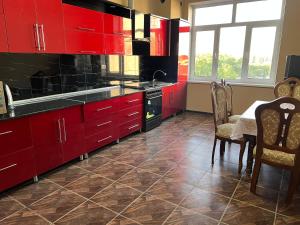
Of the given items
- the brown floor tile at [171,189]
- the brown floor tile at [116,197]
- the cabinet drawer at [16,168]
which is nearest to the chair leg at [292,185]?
the brown floor tile at [171,189]

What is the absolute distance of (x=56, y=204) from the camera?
2.03 meters

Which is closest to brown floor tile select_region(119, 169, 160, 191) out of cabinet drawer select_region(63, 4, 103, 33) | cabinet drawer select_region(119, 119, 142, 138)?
cabinet drawer select_region(119, 119, 142, 138)

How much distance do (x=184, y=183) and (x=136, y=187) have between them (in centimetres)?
53

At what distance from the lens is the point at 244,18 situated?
4680 mm

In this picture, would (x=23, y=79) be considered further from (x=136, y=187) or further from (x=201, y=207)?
(x=201, y=207)

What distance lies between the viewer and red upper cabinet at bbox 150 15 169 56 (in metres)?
4.22

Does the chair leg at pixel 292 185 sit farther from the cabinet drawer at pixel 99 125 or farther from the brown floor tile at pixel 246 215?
the cabinet drawer at pixel 99 125

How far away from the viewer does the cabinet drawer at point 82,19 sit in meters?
2.66

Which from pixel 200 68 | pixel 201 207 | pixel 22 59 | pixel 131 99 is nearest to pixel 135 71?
pixel 131 99

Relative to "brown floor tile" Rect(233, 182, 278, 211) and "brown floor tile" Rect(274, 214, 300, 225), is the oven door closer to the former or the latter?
"brown floor tile" Rect(233, 182, 278, 211)

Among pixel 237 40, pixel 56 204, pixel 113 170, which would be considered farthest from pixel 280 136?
pixel 237 40

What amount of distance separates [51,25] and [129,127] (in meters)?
1.87

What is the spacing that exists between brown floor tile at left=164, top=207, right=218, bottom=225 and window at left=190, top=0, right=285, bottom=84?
150 inches

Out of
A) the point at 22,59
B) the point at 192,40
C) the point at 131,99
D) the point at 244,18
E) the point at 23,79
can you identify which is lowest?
the point at 131,99
